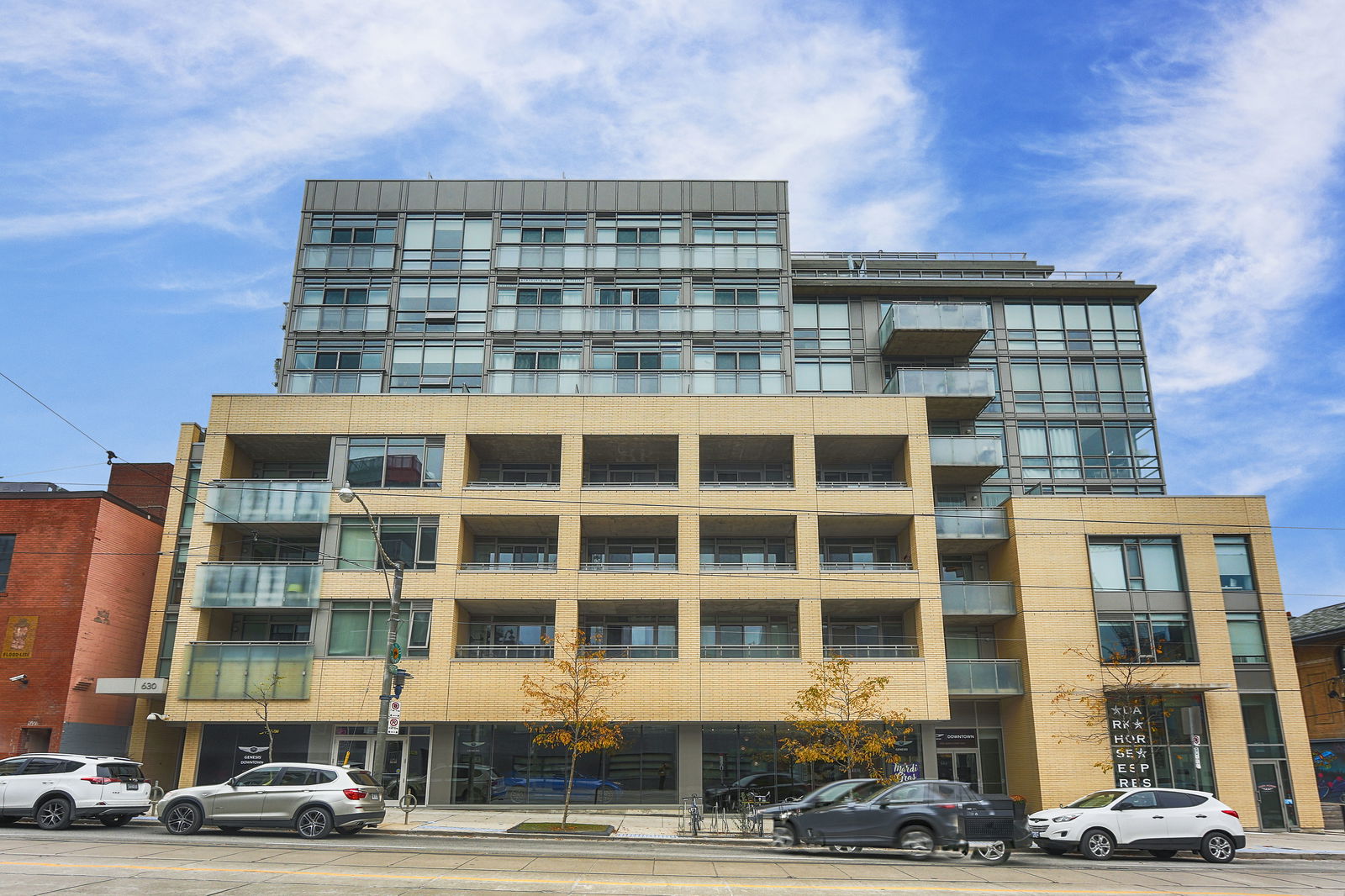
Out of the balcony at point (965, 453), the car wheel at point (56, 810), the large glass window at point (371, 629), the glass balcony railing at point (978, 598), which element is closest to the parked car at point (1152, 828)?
the glass balcony railing at point (978, 598)

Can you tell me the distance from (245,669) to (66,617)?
19.9ft

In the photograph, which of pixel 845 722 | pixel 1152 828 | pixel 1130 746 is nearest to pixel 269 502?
pixel 845 722

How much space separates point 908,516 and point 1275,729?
13.6 m

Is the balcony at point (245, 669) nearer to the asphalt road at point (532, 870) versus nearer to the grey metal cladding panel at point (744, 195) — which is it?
the asphalt road at point (532, 870)

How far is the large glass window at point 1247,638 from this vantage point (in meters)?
33.2

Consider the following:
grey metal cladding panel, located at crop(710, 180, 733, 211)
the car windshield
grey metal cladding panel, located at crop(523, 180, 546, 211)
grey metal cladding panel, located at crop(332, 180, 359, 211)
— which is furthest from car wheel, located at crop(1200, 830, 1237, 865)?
grey metal cladding panel, located at crop(332, 180, 359, 211)

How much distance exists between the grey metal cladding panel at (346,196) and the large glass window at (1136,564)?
31.3m

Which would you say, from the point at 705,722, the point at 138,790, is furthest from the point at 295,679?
the point at 705,722

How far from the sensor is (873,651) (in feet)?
113

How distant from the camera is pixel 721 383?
127 ft

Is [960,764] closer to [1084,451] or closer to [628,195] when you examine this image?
[1084,451]

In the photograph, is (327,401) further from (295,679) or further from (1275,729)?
(1275,729)

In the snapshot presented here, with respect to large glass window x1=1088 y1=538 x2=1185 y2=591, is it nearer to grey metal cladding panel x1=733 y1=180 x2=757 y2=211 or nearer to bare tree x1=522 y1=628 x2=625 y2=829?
bare tree x1=522 y1=628 x2=625 y2=829

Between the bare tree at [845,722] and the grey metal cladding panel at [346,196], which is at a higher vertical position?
the grey metal cladding panel at [346,196]
